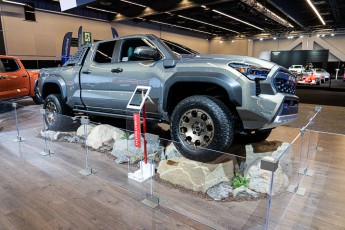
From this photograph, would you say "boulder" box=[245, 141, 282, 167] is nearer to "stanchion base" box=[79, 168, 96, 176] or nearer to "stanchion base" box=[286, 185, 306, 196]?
"stanchion base" box=[286, 185, 306, 196]

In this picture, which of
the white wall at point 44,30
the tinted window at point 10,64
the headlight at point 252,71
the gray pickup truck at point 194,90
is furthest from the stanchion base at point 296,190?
the white wall at point 44,30

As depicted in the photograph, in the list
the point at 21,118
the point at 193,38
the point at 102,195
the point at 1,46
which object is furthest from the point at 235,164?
the point at 193,38

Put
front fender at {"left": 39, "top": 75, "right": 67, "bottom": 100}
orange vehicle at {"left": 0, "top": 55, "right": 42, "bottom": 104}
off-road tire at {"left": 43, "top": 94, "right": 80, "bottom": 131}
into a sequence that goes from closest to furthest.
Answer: off-road tire at {"left": 43, "top": 94, "right": 80, "bottom": 131} → front fender at {"left": 39, "top": 75, "right": 67, "bottom": 100} → orange vehicle at {"left": 0, "top": 55, "right": 42, "bottom": 104}

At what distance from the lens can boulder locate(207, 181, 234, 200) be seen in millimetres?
2332

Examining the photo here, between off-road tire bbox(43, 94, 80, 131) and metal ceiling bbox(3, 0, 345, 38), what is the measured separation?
7.27m

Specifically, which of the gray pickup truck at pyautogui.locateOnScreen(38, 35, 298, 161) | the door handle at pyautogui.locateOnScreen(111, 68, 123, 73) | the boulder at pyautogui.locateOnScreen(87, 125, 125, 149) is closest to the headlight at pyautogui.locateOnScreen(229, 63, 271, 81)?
the gray pickup truck at pyautogui.locateOnScreen(38, 35, 298, 161)

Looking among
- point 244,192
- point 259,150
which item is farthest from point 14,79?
point 244,192

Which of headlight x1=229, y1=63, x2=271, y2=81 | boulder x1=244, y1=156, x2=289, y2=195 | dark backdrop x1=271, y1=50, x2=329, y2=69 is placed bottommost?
boulder x1=244, y1=156, x2=289, y2=195

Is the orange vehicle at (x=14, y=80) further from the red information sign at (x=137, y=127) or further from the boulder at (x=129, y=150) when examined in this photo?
the red information sign at (x=137, y=127)

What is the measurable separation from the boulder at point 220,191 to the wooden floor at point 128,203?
11cm

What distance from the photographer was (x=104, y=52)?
3.72 metres

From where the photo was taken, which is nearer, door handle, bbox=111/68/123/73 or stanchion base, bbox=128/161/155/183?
stanchion base, bbox=128/161/155/183

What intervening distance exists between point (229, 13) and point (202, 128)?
53.3 ft

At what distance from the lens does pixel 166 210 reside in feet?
7.03
